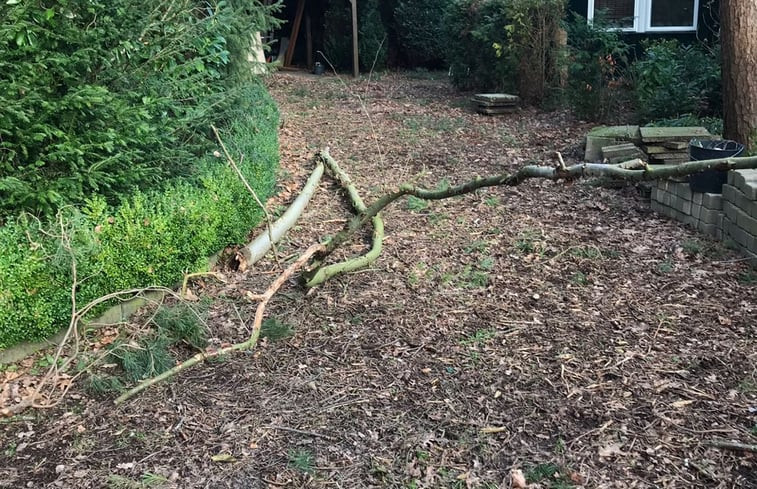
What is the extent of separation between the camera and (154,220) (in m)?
4.93

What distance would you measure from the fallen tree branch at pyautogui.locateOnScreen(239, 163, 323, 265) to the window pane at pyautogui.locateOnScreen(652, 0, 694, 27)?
819cm

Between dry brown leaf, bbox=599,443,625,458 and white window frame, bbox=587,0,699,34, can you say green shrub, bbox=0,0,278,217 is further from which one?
white window frame, bbox=587,0,699,34

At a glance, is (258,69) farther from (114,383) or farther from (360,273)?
(114,383)

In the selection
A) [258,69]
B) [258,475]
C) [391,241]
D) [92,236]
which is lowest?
[258,475]

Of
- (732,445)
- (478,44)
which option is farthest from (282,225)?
(478,44)

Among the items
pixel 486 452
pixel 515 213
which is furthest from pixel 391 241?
pixel 486 452

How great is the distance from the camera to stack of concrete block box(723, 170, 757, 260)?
5204mm

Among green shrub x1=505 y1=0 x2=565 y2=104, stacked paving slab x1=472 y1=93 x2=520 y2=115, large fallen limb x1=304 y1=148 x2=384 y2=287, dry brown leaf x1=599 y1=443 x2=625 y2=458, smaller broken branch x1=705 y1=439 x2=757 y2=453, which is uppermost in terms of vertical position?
green shrub x1=505 y1=0 x2=565 y2=104

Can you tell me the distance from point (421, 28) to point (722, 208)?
1283cm

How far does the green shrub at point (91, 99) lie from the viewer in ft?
15.3

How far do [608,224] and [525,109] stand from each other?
18.4 feet

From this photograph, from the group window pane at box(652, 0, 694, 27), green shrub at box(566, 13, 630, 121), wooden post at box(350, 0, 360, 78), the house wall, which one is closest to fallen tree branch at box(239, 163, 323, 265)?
green shrub at box(566, 13, 630, 121)

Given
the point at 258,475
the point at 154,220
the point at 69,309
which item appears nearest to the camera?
the point at 258,475

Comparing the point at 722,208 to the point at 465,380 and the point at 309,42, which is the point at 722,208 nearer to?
the point at 465,380
